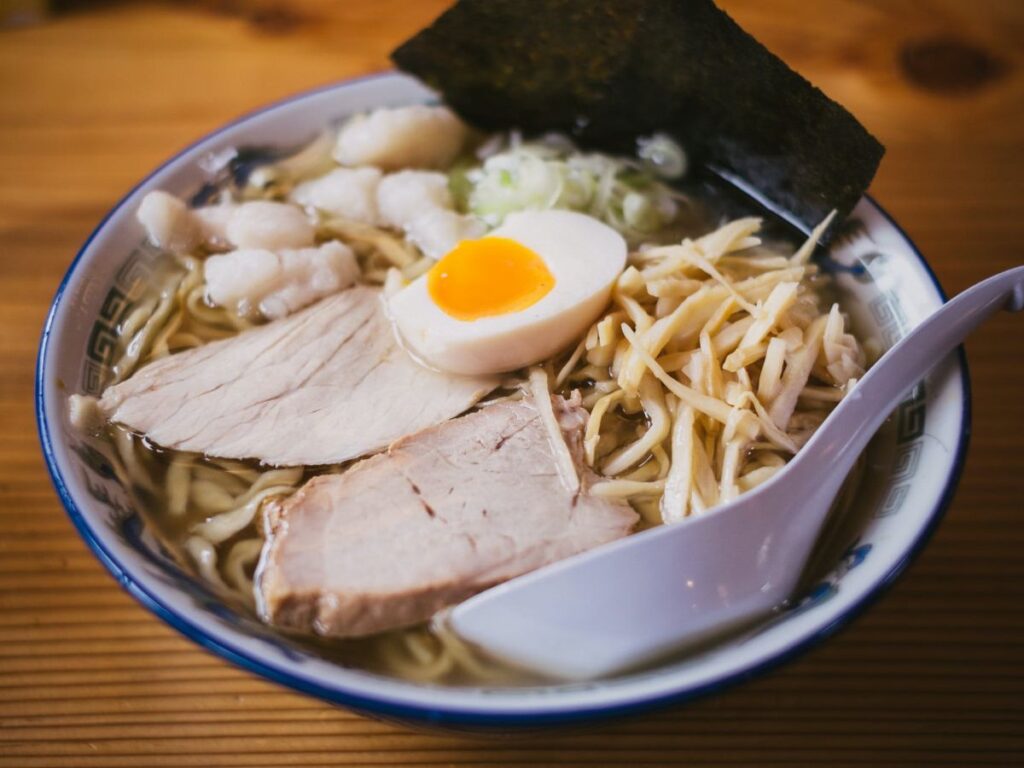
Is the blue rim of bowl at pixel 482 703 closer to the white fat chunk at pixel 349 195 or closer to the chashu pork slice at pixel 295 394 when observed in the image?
the chashu pork slice at pixel 295 394

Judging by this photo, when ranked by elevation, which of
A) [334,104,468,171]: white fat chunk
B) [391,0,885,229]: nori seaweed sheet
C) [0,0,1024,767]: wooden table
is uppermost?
[391,0,885,229]: nori seaweed sheet

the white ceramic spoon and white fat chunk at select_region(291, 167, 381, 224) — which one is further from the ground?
white fat chunk at select_region(291, 167, 381, 224)

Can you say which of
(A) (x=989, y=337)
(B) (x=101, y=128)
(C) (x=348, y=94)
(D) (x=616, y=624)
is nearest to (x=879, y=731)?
(D) (x=616, y=624)

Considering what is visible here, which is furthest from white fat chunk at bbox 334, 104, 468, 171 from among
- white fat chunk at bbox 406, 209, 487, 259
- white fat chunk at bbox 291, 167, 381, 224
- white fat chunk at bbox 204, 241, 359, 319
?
white fat chunk at bbox 204, 241, 359, 319

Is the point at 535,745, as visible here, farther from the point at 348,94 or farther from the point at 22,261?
the point at 22,261

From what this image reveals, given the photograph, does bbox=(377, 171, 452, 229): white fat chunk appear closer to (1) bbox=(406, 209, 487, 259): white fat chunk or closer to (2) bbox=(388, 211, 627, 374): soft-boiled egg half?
(1) bbox=(406, 209, 487, 259): white fat chunk

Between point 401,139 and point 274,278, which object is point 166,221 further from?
point 401,139

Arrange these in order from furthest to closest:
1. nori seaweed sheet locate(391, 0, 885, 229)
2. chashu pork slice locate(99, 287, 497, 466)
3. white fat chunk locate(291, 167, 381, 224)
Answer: white fat chunk locate(291, 167, 381, 224)
nori seaweed sheet locate(391, 0, 885, 229)
chashu pork slice locate(99, 287, 497, 466)
